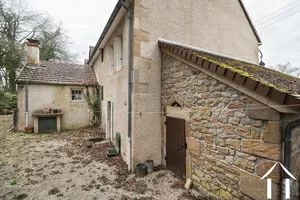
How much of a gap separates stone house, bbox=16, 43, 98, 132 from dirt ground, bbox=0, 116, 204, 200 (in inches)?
138

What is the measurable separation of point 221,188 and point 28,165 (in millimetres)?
6426

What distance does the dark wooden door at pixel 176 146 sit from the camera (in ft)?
13.4

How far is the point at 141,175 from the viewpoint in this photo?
4.28 metres

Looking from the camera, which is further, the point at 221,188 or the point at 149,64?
the point at 149,64

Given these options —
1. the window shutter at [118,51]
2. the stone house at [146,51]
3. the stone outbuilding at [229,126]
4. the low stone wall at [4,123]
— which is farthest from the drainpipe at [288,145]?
the low stone wall at [4,123]

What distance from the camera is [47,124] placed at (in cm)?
988

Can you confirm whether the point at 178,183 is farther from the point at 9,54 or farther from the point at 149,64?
the point at 9,54

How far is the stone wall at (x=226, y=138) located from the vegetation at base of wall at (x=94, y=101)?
8176mm

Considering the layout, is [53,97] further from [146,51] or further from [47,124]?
[146,51]

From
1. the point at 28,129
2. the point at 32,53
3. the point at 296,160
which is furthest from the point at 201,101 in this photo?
the point at 32,53

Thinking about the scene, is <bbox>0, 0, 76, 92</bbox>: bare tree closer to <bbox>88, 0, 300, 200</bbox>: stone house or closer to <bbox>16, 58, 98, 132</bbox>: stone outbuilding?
<bbox>16, 58, 98, 132</bbox>: stone outbuilding

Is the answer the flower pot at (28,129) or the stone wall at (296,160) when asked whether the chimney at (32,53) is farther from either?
the stone wall at (296,160)

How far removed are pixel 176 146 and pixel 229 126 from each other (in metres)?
1.92

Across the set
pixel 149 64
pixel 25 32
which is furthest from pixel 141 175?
pixel 25 32
